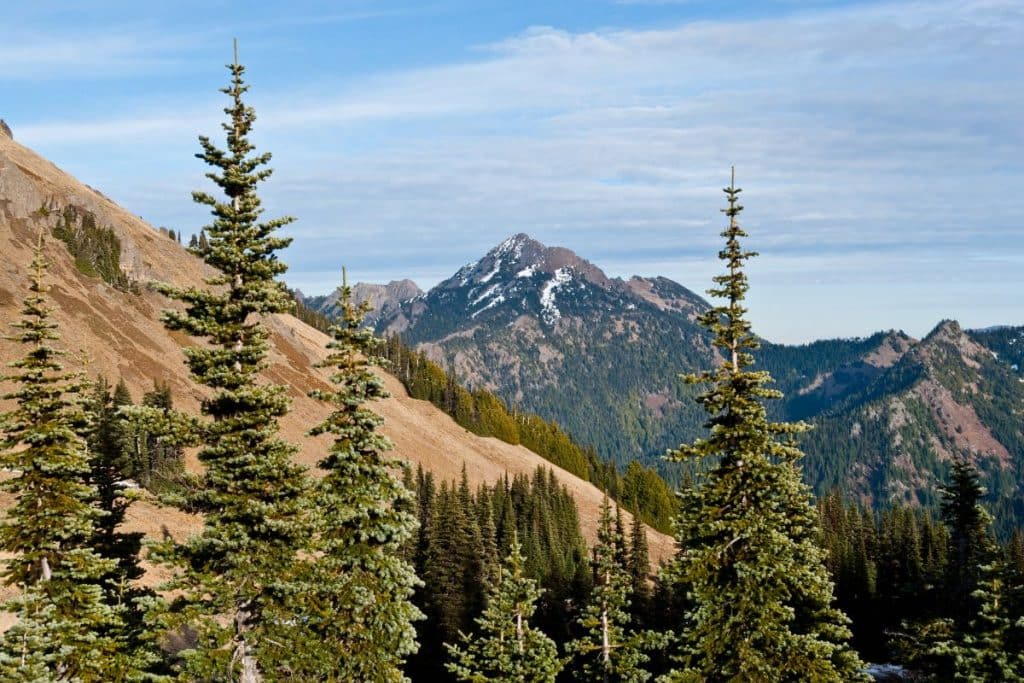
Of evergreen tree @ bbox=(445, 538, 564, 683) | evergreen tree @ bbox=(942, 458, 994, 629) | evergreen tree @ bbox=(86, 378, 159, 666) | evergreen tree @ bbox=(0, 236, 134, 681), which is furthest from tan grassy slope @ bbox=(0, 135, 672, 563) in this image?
evergreen tree @ bbox=(942, 458, 994, 629)

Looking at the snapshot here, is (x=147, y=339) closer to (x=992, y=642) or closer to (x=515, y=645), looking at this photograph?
(x=515, y=645)

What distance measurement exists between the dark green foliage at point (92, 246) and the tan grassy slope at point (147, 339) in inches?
82.8

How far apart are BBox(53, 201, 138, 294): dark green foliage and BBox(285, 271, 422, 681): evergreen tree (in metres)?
132

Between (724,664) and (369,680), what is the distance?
34.7 feet

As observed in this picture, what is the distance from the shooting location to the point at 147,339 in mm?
129375

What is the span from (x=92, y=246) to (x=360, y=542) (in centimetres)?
14286

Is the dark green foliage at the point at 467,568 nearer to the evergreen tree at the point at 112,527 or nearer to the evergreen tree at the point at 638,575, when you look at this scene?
the evergreen tree at the point at 638,575

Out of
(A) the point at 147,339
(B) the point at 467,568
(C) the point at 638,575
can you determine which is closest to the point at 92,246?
(A) the point at 147,339

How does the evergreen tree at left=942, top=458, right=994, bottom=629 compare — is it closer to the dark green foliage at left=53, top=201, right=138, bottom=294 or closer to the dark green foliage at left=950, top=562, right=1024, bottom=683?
the dark green foliage at left=950, top=562, right=1024, bottom=683

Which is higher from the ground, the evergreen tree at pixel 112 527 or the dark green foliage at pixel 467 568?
the evergreen tree at pixel 112 527

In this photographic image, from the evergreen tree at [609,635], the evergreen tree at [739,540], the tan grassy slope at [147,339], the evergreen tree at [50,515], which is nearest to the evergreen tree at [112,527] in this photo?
the evergreen tree at [50,515]

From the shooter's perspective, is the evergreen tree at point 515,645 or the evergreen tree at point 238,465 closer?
the evergreen tree at point 238,465

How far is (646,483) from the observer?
176750mm

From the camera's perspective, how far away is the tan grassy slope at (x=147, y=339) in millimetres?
115562
